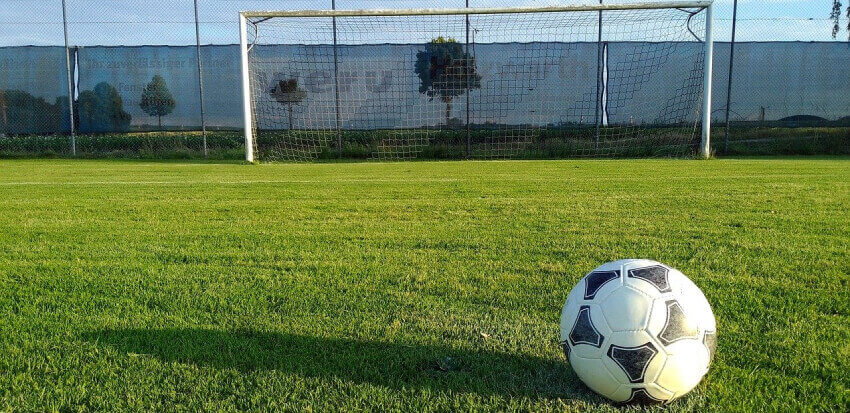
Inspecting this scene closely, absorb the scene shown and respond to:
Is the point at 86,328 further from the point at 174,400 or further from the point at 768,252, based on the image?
the point at 768,252

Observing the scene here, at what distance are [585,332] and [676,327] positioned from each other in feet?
0.95

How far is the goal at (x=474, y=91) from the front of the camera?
1546 cm

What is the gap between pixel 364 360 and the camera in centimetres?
229

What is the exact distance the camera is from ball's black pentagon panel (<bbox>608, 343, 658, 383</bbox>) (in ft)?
6.07

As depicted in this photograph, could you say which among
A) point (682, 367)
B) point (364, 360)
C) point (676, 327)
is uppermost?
point (676, 327)

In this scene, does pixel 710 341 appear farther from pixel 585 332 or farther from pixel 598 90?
pixel 598 90

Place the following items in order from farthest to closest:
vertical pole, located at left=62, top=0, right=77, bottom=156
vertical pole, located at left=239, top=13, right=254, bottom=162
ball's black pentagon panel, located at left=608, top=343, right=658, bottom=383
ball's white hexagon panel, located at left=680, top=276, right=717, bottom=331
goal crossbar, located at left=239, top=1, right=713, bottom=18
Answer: vertical pole, located at left=62, top=0, right=77, bottom=156 < vertical pole, located at left=239, top=13, right=254, bottom=162 < goal crossbar, located at left=239, top=1, right=713, bottom=18 < ball's white hexagon panel, located at left=680, top=276, right=717, bottom=331 < ball's black pentagon panel, located at left=608, top=343, right=658, bottom=383

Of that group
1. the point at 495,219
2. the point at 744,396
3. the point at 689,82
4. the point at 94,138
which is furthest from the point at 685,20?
the point at 94,138

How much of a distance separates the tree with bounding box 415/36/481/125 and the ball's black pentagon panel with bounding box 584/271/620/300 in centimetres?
1409

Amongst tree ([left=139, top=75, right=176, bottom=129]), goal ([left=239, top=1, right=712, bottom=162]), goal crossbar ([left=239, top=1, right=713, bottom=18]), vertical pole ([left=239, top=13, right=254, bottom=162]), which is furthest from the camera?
tree ([left=139, top=75, right=176, bottom=129])

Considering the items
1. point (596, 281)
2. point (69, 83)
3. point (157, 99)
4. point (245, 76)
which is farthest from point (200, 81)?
point (596, 281)

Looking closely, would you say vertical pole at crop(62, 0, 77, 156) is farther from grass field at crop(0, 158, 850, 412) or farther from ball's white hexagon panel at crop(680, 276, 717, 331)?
ball's white hexagon panel at crop(680, 276, 717, 331)

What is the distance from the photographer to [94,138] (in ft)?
57.8

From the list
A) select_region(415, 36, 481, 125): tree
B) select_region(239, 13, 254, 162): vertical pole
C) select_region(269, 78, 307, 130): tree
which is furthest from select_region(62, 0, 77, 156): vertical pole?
select_region(415, 36, 481, 125): tree
